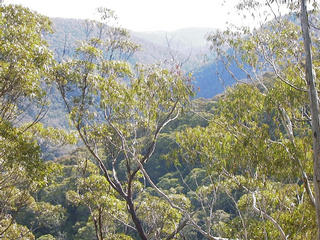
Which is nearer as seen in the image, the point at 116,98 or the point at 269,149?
the point at 269,149

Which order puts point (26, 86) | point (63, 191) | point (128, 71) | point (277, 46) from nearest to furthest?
point (26, 86) < point (128, 71) < point (277, 46) < point (63, 191)

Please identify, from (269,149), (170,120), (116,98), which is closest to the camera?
(269,149)

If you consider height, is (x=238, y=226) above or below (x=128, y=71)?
below

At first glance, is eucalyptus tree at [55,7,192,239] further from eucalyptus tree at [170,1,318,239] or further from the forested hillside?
eucalyptus tree at [170,1,318,239]

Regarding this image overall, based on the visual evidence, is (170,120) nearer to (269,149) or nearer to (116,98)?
(116,98)

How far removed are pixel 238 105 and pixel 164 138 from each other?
92.9 ft

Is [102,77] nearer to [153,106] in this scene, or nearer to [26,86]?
[153,106]

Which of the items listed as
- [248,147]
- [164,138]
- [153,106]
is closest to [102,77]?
[153,106]

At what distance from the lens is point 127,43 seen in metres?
10.9

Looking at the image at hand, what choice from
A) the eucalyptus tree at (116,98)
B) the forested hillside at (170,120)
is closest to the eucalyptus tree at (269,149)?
the forested hillside at (170,120)

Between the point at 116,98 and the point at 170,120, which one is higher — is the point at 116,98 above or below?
above

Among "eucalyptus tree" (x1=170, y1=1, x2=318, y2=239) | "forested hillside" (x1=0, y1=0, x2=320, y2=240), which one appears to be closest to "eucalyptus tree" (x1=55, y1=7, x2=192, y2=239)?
"forested hillside" (x1=0, y1=0, x2=320, y2=240)

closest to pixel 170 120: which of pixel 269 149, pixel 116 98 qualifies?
pixel 116 98

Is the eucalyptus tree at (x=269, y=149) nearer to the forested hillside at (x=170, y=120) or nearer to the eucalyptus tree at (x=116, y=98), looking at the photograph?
the forested hillside at (x=170, y=120)
